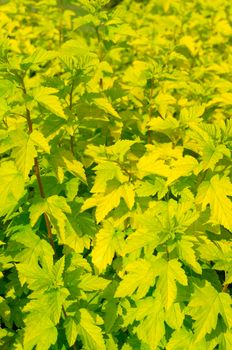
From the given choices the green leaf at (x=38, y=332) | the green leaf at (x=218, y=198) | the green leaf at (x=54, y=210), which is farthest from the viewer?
the green leaf at (x=54, y=210)

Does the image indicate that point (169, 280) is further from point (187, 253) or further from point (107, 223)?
point (107, 223)

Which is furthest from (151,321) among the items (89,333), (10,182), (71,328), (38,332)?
(10,182)

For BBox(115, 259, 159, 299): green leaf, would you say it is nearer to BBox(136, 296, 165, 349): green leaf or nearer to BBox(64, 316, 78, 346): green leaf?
BBox(136, 296, 165, 349): green leaf

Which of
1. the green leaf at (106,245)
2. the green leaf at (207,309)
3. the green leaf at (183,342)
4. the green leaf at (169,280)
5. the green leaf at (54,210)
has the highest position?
the green leaf at (54,210)

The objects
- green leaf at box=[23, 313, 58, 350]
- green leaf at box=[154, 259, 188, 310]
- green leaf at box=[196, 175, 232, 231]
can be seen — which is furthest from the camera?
green leaf at box=[23, 313, 58, 350]

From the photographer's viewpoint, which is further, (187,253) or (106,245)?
(106,245)

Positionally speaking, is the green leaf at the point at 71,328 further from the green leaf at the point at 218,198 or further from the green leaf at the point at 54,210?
the green leaf at the point at 218,198

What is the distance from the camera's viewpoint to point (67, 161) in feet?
8.79

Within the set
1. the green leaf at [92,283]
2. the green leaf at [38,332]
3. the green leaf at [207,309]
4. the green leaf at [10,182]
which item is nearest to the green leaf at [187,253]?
the green leaf at [207,309]

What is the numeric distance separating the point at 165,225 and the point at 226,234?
0.81 metres

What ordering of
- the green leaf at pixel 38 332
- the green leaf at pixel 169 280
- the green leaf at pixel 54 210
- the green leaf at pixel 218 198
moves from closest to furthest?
the green leaf at pixel 169 280, the green leaf at pixel 218 198, the green leaf at pixel 38 332, the green leaf at pixel 54 210

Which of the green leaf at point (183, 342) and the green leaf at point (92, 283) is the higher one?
the green leaf at point (92, 283)

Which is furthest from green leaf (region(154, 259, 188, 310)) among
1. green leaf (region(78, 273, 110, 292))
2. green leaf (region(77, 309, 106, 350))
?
green leaf (region(77, 309, 106, 350))

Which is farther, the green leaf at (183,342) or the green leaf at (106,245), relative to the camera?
the green leaf at (106,245)
